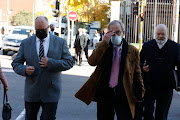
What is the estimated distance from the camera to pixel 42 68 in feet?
18.7

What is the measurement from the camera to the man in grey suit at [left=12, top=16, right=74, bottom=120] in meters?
5.69

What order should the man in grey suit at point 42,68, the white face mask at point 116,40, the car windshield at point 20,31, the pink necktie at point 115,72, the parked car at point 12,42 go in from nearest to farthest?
1. the white face mask at point 116,40
2. the pink necktie at point 115,72
3. the man in grey suit at point 42,68
4. the parked car at point 12,42
5. the car windshield at point 20,31

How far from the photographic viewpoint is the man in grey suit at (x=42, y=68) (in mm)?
5691

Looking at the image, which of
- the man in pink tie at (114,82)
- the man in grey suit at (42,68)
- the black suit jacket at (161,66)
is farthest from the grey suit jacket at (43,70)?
the black suit jacket at (161,66)

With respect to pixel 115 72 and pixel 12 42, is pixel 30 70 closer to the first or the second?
pixel 115 72

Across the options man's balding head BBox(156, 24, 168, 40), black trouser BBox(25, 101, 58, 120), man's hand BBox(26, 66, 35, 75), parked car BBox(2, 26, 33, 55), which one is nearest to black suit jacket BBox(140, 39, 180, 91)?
man's balding head BBox(156, 24, 168, 40)

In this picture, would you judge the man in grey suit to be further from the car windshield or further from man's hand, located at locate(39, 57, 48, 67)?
the car windshield

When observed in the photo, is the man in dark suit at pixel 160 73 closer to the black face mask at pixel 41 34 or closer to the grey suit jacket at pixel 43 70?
the grey suit jacket at pixel 43 70

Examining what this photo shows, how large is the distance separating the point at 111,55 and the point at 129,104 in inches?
24.8

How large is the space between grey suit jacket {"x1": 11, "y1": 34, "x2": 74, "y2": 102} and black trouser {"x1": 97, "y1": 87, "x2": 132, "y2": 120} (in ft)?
2.01

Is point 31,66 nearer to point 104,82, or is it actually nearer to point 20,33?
point 104,82

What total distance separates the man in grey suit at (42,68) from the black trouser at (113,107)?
23.9 inches

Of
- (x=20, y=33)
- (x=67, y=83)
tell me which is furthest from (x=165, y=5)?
(x=67, y=83)

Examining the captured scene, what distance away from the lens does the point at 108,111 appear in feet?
18.5
